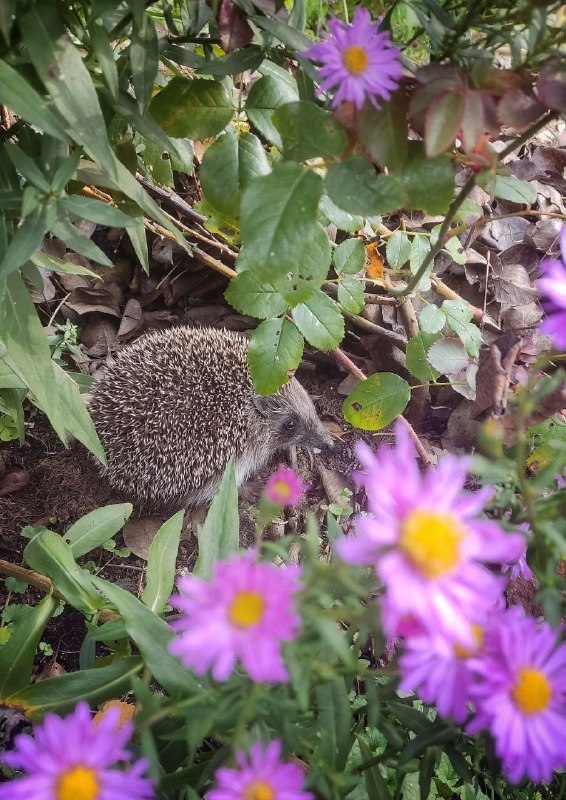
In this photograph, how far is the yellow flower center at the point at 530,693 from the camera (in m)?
0.83

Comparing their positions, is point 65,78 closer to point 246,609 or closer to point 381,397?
point 246,609

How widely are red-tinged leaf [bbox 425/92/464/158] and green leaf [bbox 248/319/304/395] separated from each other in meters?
1.18

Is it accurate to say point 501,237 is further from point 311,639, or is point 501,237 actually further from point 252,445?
point 311,639

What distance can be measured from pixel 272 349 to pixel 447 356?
2.00ft

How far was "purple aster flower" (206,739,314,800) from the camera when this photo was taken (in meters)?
0.77

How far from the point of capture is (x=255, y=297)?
214 centimetres

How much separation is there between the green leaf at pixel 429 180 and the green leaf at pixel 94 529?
1363 mm

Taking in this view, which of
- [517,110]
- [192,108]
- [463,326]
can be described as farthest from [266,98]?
[463,326]

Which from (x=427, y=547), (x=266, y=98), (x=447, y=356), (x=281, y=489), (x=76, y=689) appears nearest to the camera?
(x=427, y=547)

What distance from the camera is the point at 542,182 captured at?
13.6ft

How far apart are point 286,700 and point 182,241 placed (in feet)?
4.05

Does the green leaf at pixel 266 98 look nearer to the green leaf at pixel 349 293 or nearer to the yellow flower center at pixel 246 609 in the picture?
the green leaf at pixel 349 293

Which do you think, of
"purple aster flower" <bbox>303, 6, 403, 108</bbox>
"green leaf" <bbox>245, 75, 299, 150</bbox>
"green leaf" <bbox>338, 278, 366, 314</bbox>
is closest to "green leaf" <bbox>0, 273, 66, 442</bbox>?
Answer: "green leaf" <bbox>245, 75, 299, 150</bbox>

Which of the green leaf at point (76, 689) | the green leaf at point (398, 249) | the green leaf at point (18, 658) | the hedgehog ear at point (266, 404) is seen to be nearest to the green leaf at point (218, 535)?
the green leaf at point (76, 689)
